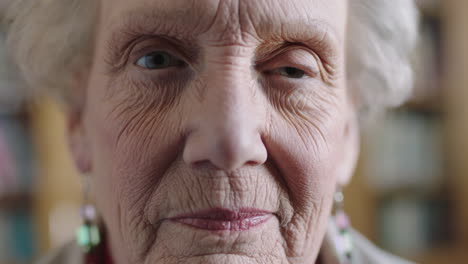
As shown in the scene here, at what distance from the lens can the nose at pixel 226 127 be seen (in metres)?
0.71

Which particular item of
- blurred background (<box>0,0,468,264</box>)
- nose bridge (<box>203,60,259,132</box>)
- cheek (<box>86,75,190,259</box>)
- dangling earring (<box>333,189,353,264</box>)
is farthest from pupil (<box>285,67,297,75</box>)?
blurred background (<box>0,0,468,264</box>)

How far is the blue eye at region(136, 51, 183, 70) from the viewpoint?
32.2 inches

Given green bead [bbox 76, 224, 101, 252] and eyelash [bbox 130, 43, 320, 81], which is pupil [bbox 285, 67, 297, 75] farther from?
green bead [bbox 76, 224, 101, 252]

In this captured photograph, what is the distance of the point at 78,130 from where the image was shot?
1063 millimetres

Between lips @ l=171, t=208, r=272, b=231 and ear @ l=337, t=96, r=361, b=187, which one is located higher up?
ear @ l=337, t=96, r=361, b=187

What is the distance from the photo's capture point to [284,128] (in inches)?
31.2

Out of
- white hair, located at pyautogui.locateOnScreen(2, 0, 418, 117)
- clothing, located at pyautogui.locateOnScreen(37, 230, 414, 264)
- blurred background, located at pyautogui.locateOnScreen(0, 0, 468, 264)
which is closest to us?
white hair, located at pyautogui.locateOnScreen(2, 0, 418, 117)

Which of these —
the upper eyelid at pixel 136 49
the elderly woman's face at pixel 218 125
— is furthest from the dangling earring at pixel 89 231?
the upper eyelid at pixel 136 49

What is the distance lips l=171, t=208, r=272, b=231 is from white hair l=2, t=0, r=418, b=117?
1.49 feet

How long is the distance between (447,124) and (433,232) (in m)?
0.64

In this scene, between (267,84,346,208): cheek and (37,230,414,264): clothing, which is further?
(37,230,414,264): clothing

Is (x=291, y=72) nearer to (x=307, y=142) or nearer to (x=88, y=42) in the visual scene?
(x=307, y=142)

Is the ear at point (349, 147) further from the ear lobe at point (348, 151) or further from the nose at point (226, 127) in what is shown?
the nose at point (226, 127)

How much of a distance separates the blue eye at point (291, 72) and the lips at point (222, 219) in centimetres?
26
